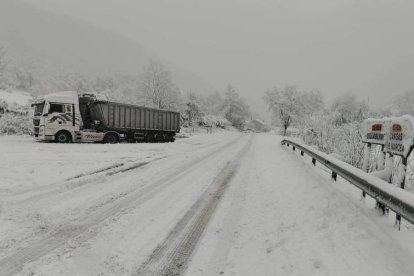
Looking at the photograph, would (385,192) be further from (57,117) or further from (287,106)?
(287,106)

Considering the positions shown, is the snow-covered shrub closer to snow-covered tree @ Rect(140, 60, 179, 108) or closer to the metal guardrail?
the metal guardrail

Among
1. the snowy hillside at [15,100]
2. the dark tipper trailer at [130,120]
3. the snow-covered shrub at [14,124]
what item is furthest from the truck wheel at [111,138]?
the snowy hillside at [15,100]

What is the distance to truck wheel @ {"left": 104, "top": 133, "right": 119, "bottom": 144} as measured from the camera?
22375 mm

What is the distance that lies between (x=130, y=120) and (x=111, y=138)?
219 centimetres

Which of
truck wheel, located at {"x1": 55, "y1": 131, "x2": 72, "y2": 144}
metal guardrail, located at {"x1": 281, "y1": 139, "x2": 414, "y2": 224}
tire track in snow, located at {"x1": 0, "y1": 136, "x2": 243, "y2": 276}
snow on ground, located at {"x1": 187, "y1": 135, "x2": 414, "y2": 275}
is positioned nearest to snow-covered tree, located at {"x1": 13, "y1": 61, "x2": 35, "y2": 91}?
truck wheel, located at {"x1": 55, "y1": 131, "x2": 72, "y2": 144}

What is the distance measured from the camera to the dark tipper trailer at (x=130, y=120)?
72.1 feet

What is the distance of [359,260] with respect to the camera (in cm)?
357

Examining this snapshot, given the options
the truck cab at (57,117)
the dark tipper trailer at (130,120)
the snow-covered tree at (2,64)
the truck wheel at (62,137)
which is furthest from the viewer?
the snow-covered tree at (2,64)

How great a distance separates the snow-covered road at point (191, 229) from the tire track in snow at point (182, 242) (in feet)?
0.04

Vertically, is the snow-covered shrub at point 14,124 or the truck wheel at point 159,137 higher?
the snow-covered shrub at point 14,124

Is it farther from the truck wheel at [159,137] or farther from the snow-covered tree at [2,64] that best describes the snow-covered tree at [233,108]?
the truck wheel at [159,137]

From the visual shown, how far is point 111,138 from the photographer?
893 inches

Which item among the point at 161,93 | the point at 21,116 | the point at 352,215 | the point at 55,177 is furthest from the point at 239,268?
the point at 161,93

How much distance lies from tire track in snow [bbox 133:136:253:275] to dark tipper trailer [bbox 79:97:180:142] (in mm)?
17018
